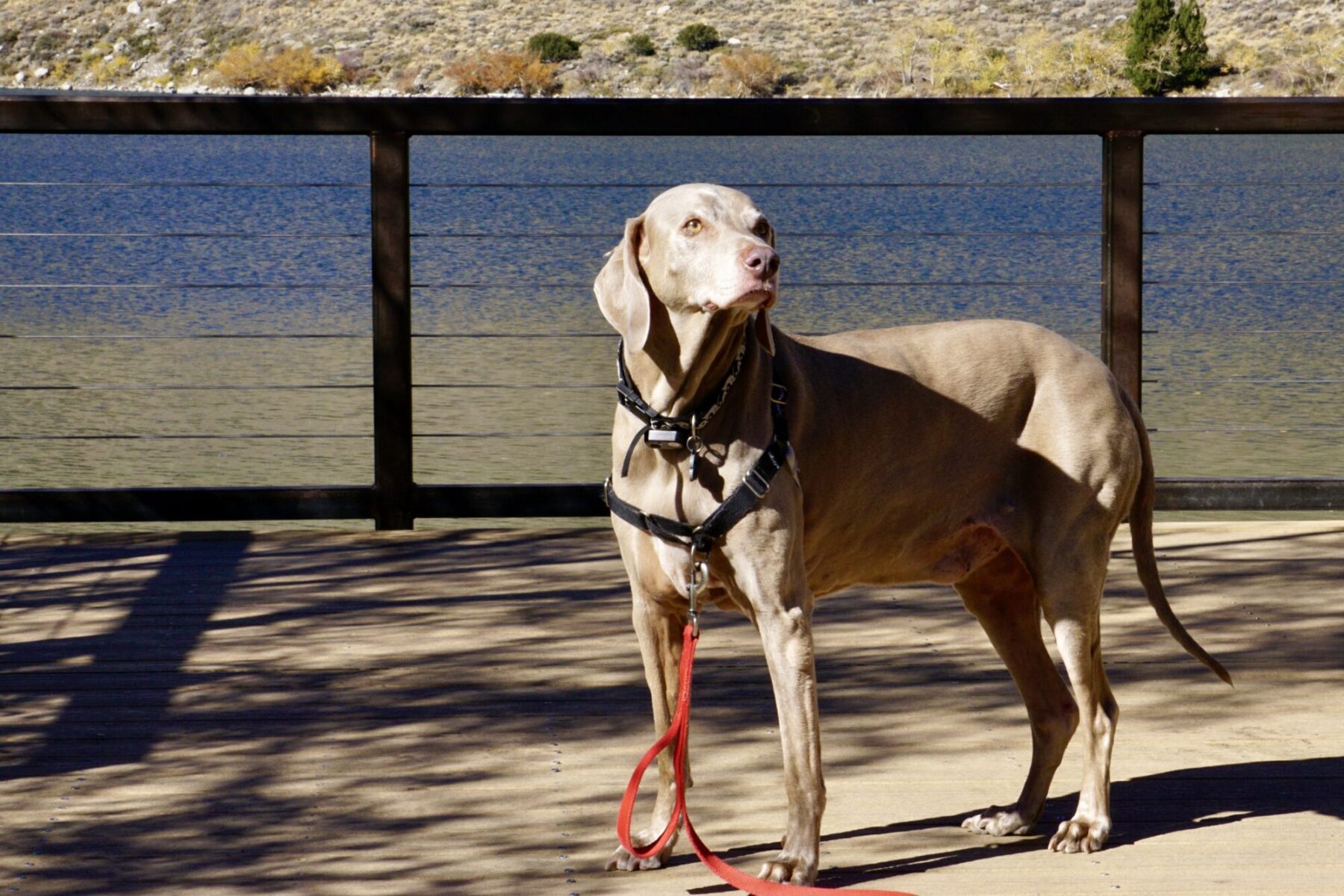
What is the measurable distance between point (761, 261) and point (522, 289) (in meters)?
10.4

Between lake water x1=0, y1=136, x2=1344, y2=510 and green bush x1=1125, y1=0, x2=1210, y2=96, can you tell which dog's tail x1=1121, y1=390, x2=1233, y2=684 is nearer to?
lake water x1=0, y1=136, x2=1344, y2=510

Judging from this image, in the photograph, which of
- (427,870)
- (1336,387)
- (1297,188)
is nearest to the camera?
(427,870)

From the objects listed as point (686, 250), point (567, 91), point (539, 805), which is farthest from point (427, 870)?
point (567, 91)

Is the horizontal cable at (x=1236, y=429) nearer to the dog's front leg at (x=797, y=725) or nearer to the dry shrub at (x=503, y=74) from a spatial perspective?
the dog's front leg at (x=797, y=725)

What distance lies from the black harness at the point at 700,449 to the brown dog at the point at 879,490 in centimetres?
1

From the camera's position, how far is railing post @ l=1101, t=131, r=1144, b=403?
17.8 feet

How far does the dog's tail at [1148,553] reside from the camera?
10.6 ft

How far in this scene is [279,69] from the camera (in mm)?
53500

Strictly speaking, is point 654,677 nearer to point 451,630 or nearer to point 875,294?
point 451,630

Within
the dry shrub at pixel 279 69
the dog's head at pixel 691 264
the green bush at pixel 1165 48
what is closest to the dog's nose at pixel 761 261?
the dog's head at pixel 691 264

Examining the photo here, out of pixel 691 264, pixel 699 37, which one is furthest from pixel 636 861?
pixel 699 37

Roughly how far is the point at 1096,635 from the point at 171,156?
3536 centimetres

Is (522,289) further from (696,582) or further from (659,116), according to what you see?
(696,582)

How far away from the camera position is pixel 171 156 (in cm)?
3625
